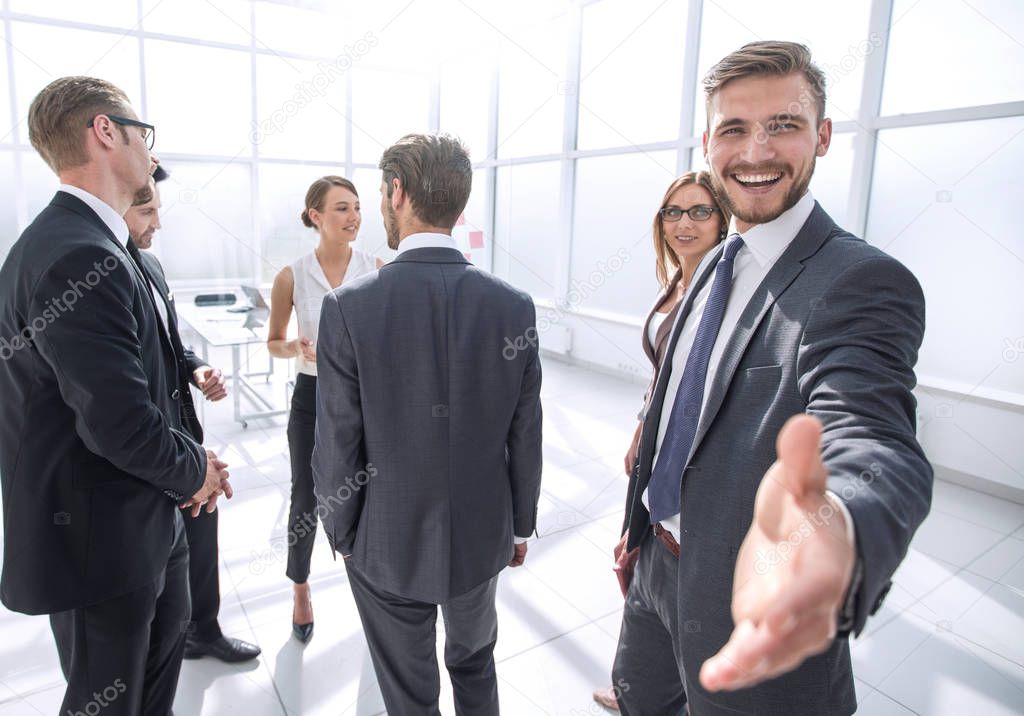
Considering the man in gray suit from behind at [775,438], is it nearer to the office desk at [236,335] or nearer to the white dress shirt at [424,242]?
the white dress shirt at [424,242]

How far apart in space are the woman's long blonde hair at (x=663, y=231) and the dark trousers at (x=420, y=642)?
1517 millimetres

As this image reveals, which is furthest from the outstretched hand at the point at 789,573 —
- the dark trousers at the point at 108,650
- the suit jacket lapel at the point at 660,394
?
the dark trousers at the point at 108,650

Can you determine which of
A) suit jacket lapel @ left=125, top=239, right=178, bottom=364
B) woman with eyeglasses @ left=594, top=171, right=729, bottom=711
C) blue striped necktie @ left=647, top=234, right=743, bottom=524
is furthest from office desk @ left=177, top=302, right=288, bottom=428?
blue striped necktie @ left=647, top=234, right=743, bottom=524

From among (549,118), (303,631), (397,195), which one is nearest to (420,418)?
(397,195)

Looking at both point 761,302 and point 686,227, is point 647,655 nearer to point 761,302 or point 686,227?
point 761,302

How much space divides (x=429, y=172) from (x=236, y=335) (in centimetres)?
416

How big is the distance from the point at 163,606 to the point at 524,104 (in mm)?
8293

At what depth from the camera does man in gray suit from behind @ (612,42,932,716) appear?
49cm

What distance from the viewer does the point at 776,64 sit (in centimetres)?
98

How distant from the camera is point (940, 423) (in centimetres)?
426

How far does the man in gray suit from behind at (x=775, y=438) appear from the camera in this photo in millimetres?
490

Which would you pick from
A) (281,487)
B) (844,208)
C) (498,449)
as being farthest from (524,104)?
(498,449)

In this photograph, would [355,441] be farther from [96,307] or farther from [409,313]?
[96,307]

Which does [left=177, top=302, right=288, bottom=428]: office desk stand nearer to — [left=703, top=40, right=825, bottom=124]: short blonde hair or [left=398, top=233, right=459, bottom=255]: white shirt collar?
[left=398, top=233, right=459, bottom=255]: white shirt collar
